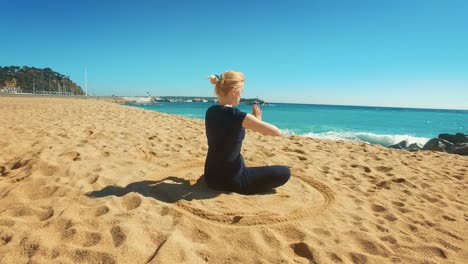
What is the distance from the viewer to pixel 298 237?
2805 millimetres

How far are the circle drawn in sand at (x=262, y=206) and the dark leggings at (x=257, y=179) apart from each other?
10cm

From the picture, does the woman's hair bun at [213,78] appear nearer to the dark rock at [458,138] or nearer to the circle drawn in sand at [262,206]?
the circle drawn in sand at [262,206]

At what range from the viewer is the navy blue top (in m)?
3.41

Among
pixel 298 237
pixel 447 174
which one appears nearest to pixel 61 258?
pixel 298 237

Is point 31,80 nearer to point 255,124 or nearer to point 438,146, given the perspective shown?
point 438,146

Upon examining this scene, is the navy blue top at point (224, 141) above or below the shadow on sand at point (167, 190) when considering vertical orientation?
above

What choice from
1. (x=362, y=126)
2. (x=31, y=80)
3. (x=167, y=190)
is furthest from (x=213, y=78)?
(x=31, y=80)

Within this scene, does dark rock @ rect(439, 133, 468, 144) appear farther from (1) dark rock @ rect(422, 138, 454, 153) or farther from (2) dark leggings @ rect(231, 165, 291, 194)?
(2) dark leggings @ rect(231, 165, 291, 194)

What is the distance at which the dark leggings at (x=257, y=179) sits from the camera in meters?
3.72

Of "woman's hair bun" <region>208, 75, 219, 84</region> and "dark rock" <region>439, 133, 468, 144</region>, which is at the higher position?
"woman's hair bun" <region>208, 75, 219, 84</region>

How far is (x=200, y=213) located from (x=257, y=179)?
3.08 ft

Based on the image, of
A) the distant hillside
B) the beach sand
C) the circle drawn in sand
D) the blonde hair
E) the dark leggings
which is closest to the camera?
the beach sand

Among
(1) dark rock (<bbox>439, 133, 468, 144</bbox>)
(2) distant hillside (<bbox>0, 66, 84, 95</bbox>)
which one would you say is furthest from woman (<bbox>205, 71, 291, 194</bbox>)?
(2) distant hillside (<bbox>0, 66, 84, 95</bbox>)

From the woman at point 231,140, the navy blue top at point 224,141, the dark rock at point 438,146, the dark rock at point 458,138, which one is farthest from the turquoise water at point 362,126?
the navy blue top at point 224,141
